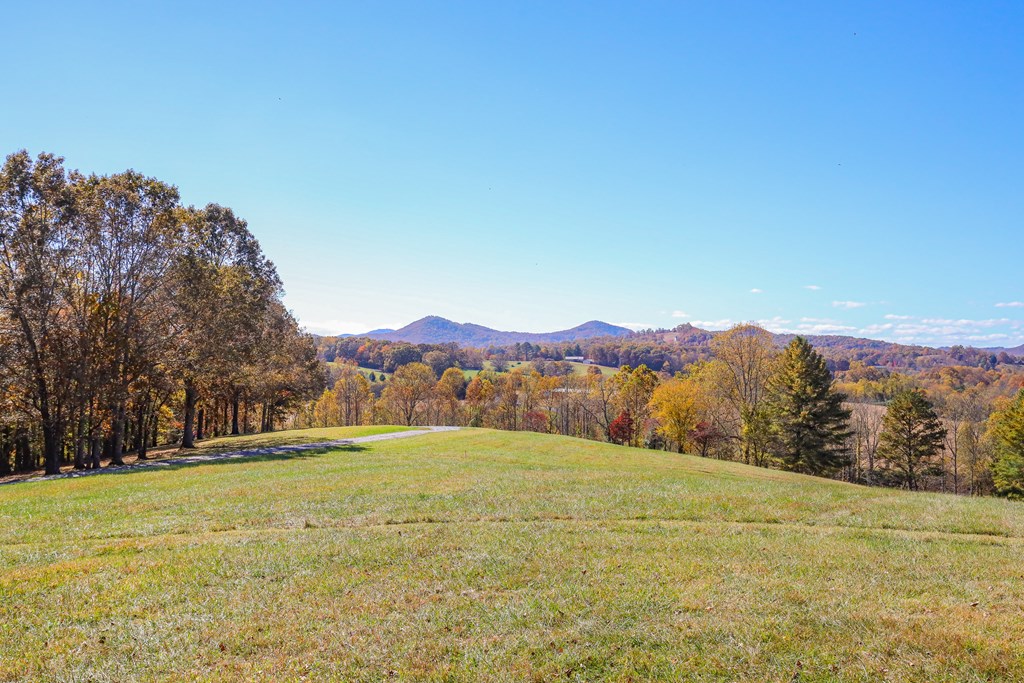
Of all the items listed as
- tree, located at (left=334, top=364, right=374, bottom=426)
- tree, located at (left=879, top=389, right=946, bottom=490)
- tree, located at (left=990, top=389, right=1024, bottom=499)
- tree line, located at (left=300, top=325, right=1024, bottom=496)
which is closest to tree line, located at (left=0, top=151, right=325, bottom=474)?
tree line, located at (left=300, top=325, right=1024, bottom=496)

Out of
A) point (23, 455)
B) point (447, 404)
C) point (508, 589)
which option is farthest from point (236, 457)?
point (447, 404)

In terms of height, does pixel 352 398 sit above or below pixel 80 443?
below

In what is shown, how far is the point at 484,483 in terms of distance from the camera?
17984 mm

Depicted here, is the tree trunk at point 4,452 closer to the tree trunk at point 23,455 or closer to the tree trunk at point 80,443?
the tree trunk at point 23,455

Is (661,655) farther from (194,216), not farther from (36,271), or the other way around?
(194,216)

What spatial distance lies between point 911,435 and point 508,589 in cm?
5358

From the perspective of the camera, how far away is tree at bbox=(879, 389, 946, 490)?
47.3 metres

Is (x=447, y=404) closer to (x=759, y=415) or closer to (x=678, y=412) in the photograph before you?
(x=678, y=412)

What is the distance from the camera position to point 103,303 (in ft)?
92.6

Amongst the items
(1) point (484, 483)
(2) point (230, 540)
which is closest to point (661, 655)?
(2) point (230, 540)

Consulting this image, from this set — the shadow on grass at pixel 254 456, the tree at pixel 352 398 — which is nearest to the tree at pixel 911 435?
the shadow on grass at pixel 254 456

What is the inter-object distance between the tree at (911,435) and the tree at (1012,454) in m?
4.49

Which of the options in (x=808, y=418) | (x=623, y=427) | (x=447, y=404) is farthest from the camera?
(x=447, y=404)

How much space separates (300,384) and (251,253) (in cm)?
1465
